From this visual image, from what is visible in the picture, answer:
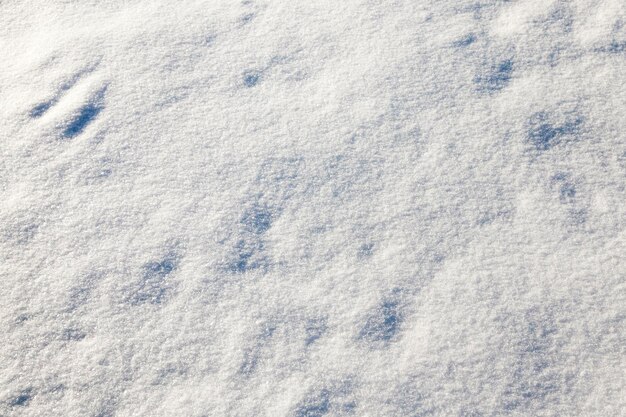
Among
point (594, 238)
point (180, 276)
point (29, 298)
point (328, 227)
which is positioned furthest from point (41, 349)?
point (594, 238)

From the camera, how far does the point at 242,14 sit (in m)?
1.43

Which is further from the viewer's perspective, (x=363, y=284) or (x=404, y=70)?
(x=404, y=70)

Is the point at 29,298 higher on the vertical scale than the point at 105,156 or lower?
lower

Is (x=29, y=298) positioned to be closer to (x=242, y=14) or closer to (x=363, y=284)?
(x=363, y=284)

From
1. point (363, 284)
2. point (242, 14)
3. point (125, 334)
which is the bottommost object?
point (363, 284)

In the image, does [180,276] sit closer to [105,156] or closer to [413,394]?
[105,156]

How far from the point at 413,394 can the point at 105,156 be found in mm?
888

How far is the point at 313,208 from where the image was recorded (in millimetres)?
1101

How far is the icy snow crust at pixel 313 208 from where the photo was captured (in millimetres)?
906

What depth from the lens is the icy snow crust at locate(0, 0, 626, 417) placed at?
2.97 feet

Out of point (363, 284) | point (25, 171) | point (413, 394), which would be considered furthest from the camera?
point (25, 171)

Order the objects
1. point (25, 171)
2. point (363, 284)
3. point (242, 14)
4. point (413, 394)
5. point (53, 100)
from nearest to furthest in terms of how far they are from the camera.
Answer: point (413, 394)
point (363, 284)
point (25, 171)
point (53, 100)
point (242, 14)

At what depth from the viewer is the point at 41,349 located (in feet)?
3.14

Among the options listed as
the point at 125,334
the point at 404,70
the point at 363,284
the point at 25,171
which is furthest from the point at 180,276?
the point at 404,70
